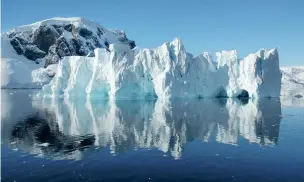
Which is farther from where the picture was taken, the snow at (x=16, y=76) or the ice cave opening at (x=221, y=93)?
the snow at (x=16, y=76)

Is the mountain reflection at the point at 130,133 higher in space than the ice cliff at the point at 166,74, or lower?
Answer: lower

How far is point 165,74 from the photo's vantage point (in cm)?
6375

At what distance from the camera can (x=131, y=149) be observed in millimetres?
22188

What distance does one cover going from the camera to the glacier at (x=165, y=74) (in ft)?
213

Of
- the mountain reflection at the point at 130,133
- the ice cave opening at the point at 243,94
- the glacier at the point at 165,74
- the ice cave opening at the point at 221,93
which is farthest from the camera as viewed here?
the ice cave opening at the point at 243,94

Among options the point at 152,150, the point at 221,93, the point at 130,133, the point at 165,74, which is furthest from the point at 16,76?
the point at 152,150

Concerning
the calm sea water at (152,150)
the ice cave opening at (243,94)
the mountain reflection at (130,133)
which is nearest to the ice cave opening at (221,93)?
the ice cave opening at (243,94)

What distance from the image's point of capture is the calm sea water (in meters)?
16.5

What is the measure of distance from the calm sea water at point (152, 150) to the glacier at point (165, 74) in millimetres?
30676

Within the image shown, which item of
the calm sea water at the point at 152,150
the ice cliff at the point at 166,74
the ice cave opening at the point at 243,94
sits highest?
the ice cliff at the point at 166,74

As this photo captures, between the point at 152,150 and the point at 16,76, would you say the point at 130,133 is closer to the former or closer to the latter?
the point at 152,150

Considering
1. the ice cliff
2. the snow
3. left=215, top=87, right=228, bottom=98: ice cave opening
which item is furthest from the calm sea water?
the snow

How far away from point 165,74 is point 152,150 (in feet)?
140

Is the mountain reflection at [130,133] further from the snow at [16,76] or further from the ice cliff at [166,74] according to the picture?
the snow at [16,76]
